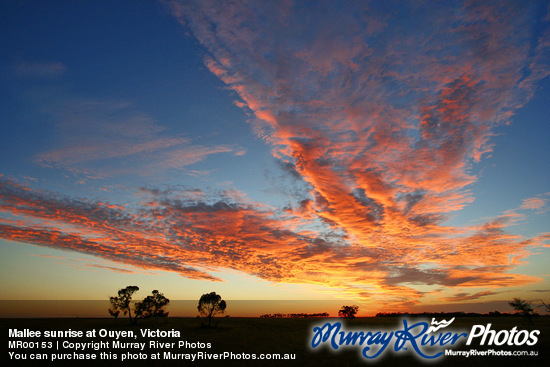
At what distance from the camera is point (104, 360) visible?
4078 centimetres

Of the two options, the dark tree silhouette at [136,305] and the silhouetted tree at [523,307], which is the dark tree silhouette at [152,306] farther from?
the silhouetted tree at [523,307]

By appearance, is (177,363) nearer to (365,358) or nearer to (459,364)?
(365,358)

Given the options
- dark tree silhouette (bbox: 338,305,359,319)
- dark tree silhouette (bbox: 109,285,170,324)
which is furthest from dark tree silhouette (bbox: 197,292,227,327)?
dark tree silhouette (bbox: 338,305,359,319)

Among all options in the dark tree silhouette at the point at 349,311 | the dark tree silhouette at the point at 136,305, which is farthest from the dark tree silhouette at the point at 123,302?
the dark tree silhouette at the point at 349,311

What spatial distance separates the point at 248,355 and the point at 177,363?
441 inches

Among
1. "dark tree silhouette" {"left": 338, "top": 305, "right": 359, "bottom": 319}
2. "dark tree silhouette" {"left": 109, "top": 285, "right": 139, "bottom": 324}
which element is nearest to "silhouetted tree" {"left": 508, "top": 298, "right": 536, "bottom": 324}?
"dark tree silhouette" {"left": 338, "top": 305, "right": 359, "bottom": 319}

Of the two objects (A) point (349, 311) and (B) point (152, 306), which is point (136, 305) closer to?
(B) point (152, 306)

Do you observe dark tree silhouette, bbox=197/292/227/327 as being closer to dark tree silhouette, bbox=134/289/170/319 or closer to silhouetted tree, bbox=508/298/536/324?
dark tree silhouette, bbox=134/289/170/319

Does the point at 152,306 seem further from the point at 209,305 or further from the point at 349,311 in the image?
the point at 349,311

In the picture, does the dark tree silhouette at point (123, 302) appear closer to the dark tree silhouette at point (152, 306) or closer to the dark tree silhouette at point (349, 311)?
the dark tree silhouette at point (152, 306)

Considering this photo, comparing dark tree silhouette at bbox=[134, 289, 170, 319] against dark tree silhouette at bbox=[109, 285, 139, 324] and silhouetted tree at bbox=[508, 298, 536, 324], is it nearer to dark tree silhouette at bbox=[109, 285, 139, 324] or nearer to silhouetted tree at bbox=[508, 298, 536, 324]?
dark tree silhouette at bbox=[109, 285, 139, 324]

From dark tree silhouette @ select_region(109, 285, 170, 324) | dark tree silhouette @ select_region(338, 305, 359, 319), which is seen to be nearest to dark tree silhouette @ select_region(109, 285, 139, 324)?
dark tree silhouette @ select_region(109, 285, 170, 324)

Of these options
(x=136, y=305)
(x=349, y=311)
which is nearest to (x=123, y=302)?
(x=136, y=305)

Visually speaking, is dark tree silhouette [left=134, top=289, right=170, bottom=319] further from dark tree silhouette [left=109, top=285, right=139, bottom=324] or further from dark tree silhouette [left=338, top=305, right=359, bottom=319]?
dark tree silhouette [left=338, top=305, right=359, bottom=319]
